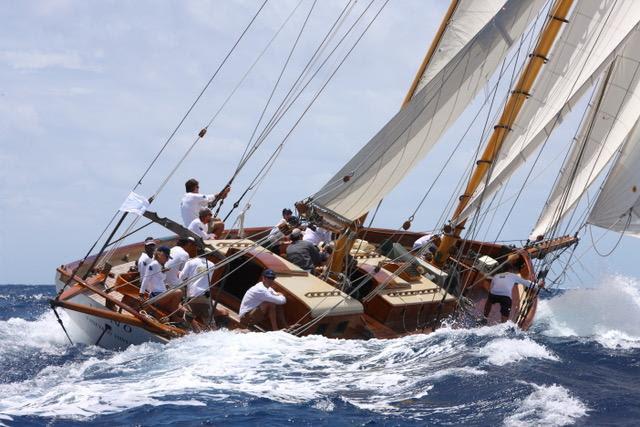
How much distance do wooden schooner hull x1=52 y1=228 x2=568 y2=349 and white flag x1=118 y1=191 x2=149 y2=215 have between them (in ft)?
4.60

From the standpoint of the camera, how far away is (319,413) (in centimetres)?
1200

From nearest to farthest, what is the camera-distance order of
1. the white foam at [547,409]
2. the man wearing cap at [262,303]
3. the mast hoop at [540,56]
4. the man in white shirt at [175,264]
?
the white foam at [547,409] → the man wearing cap at [262,303] → the man in white shirt at [175,264] → the mast hoop at [540,56]

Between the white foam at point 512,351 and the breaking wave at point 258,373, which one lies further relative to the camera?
the white foam at point 512,351

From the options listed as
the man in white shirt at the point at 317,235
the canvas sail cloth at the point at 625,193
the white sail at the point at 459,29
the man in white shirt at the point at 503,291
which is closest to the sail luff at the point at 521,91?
the white sail at the point at 459,29

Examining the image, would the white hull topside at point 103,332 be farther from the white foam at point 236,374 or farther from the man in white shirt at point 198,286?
the man in white shirt at point 198,286

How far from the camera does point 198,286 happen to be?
15922 mm

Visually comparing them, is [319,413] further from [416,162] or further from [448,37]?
[448,37]

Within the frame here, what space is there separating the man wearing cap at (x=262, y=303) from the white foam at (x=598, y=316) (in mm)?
7573

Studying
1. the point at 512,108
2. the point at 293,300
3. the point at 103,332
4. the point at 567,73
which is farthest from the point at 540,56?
the point at 103,332

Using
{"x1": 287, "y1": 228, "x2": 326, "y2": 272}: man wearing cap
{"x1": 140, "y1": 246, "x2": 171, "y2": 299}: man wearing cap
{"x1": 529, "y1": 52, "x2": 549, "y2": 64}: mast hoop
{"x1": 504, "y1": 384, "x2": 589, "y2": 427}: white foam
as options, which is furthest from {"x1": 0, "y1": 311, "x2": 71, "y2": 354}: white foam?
{"x1": 529, "y1": 52, "x2": 549, "y2": 64}: mast hoop

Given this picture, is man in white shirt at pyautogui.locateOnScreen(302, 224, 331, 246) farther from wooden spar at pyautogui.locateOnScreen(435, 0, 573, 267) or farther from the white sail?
the white sail

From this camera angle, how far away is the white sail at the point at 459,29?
20.8m

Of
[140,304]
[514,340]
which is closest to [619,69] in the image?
[514,340]

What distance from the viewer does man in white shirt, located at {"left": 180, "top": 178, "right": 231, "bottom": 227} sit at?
62.2 ft
